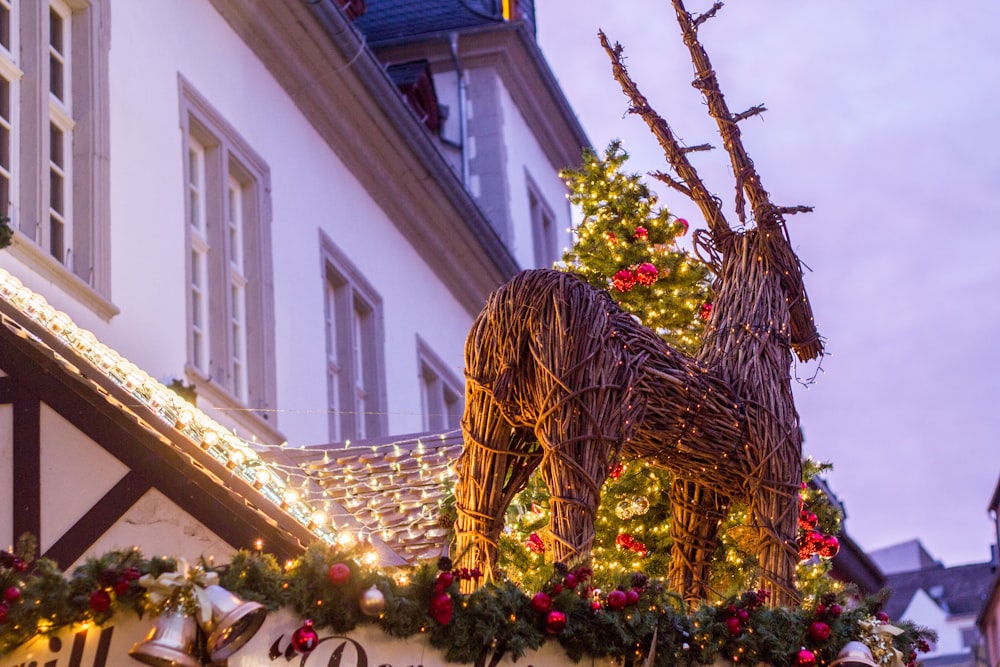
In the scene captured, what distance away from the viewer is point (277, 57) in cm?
1748

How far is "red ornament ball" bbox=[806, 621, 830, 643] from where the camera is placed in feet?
21.2

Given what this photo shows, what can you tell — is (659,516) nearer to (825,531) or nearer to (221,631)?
(825,531)

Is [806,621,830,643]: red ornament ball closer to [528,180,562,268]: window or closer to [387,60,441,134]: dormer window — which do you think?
[387,60,441,134]: dormer window

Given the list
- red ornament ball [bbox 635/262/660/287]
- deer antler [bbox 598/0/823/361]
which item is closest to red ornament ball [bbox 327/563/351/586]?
deer antler [bbox 598/0/823/361]

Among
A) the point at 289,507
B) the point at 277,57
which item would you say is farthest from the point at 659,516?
the point at 277,57

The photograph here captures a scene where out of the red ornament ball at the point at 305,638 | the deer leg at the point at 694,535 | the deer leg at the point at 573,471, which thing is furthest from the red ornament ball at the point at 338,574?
the deer leg at the point at 694,535

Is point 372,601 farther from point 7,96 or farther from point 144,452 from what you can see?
point 7,96

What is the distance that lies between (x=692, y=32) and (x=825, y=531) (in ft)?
9.32

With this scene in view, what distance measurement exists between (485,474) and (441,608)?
108 centimetres

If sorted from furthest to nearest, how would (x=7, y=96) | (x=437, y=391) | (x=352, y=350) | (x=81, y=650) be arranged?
(x=437, y=391), (x=352, y=350), (x=7, y=96), (x=81, y=650)

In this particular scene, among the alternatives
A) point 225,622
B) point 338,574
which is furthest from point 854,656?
point 225,622

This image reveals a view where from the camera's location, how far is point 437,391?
73.2 ft

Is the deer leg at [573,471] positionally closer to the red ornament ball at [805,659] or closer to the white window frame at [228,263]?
the red ornament ball at [805,659]

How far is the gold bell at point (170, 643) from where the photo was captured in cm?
539
